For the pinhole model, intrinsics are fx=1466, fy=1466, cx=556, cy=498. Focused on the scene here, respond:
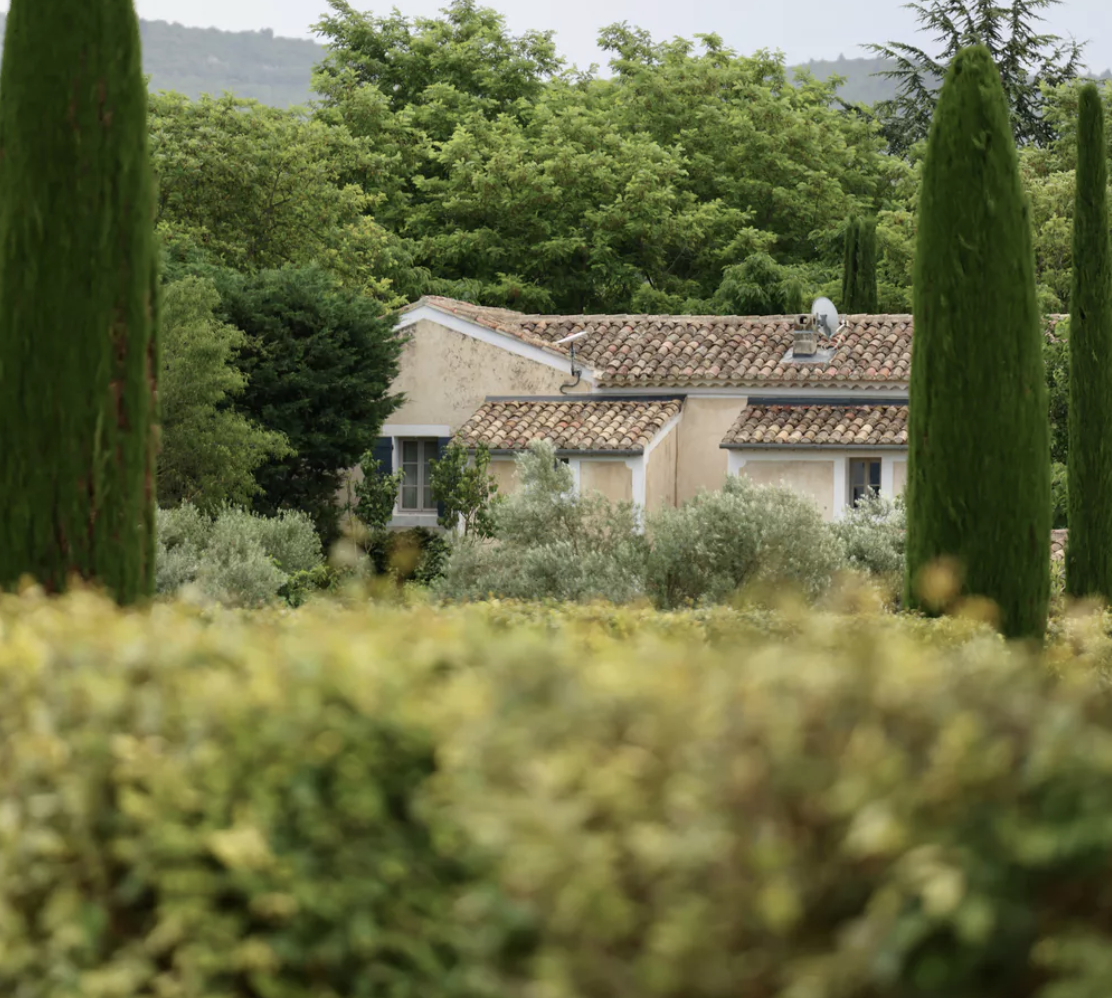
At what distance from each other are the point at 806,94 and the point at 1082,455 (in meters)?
36.2

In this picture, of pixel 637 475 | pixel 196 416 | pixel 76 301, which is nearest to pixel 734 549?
pixel 76 301

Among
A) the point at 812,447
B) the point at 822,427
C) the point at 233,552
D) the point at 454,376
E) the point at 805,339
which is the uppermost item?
the point at 805,339

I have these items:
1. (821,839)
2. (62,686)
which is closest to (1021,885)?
(821,839)

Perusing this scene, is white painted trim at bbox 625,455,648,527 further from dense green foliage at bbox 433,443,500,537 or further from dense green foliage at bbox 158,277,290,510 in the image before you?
dense green foliage at bbox 158,277,290,510

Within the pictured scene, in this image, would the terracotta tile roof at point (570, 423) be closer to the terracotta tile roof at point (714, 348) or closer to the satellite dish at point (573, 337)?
the terracotta tile roof at point (714, 348)

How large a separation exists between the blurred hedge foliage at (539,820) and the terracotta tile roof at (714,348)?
1069 inches

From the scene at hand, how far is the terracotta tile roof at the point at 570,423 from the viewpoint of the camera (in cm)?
2978

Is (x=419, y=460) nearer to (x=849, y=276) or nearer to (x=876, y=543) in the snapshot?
(x=849, y=276)

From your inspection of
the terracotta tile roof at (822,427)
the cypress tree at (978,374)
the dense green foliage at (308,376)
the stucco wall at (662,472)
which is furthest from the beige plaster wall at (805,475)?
the cypress tree at (978,374)

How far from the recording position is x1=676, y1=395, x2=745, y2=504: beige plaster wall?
3155 cm

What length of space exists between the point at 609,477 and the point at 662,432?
1.66m

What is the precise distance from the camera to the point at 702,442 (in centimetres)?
3180

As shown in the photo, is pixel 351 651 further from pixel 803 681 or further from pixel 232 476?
pixel 232 476

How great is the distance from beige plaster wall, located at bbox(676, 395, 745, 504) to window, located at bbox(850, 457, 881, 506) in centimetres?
289
